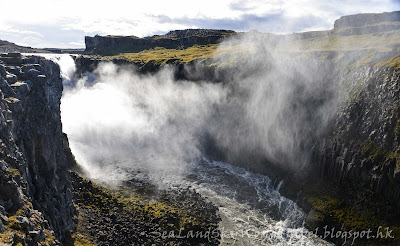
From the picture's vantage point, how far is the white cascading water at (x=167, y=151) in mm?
58719

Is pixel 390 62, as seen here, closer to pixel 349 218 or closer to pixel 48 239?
pixel 349 218

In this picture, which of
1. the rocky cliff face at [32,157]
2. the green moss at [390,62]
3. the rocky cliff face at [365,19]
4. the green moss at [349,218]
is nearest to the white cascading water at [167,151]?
the green moss at [349,218]

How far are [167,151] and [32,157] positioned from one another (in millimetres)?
62067

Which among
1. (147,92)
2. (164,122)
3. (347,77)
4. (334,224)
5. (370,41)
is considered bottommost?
(334,224)

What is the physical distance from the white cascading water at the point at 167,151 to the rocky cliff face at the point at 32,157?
97.2 ft

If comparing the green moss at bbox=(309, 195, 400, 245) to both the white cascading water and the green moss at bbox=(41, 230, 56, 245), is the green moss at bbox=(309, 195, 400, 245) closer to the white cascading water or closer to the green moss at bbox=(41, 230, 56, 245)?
the white cascading water

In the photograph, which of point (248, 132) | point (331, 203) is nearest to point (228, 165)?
point (248, 132)

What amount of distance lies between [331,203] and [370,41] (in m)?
59.9

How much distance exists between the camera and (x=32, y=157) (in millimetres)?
36750

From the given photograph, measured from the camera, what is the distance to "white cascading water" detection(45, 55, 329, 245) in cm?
5872

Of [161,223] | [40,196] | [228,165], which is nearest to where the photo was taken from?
[40,196]

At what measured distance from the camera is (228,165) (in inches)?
3469

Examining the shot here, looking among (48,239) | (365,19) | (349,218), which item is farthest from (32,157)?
(365,19)

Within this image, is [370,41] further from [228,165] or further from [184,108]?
[184,108]
